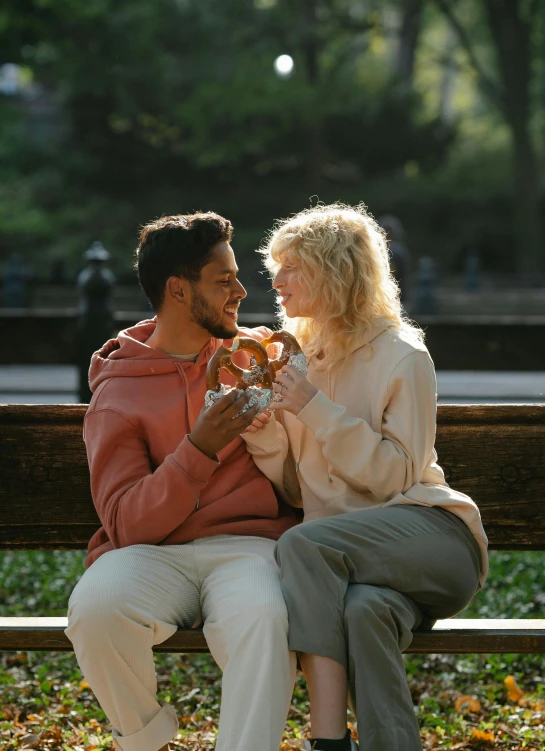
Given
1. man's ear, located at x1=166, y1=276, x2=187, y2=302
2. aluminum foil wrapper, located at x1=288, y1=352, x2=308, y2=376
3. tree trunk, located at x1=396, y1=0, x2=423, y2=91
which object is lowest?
aluminum foil wrapper, located at x1=288, y1=352, x2=308, y2=376

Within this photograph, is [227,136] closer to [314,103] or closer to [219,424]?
[314,103]

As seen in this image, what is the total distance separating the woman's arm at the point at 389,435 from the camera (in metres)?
3.13

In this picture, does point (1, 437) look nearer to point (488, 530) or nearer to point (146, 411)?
point (146, 411)

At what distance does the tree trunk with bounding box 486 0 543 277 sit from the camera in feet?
98.8

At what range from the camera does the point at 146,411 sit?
3.33m

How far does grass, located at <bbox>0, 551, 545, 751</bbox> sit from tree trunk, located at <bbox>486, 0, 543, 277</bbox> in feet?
84.1

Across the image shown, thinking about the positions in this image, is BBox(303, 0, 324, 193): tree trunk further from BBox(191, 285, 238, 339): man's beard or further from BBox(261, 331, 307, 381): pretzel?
BBox(261, 331, 307, 381): pretzel

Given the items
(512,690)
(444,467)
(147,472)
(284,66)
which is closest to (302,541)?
(147,472)

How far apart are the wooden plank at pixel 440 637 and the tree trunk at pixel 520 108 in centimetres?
2750

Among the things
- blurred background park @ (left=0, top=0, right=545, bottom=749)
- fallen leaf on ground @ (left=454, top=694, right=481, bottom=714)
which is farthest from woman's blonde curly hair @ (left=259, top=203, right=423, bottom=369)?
blurred background park @ (left=0, top=0, right=545, bottom=749)

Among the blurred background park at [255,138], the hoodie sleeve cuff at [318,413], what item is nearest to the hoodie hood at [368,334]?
the hoodie sleeve cuff at [318,413]

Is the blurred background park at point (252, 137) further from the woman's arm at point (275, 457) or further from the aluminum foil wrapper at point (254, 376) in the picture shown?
the aluminum foil wrapper at point (254, 376)

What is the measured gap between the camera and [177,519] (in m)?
3.16

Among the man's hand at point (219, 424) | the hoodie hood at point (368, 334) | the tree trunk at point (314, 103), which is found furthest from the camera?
the tree trunk at point (314, 103)
